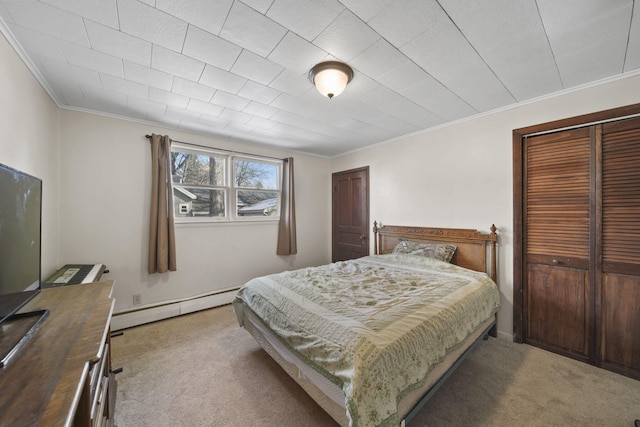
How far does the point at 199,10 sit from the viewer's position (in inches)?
53.4

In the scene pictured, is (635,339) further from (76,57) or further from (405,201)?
(76,57)

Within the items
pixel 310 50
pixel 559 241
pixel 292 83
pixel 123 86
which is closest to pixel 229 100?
pixel 292 83

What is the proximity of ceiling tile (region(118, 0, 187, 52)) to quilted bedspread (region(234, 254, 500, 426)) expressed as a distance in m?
1.97

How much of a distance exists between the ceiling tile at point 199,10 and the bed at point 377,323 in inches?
75.8

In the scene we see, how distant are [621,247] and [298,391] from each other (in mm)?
2909

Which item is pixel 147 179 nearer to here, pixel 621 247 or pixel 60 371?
pixel 60 371

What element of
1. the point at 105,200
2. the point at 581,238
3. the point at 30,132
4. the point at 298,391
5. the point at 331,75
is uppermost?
the point at 331,75

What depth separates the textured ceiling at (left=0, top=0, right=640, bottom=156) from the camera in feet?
4.48

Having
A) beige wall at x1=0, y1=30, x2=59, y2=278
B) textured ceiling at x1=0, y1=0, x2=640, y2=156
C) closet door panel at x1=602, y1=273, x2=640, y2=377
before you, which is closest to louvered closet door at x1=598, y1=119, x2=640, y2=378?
closet door panel at x1=602, y1=273, x2=640, y2=377

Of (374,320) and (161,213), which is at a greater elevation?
(161,213)

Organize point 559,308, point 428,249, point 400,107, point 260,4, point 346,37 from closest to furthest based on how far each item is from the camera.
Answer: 1. point 260,4
2. point 346,37
3. point 559,308
4. point 400,107
5. point 428,249

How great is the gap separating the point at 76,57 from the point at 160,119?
1.18 meters

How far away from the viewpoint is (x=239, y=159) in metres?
3.86

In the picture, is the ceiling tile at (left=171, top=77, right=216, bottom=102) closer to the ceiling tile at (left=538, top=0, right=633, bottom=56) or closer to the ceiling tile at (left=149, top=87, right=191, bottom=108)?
the ceiling tile at (left=149, top=87, right=191, bottom=108)
